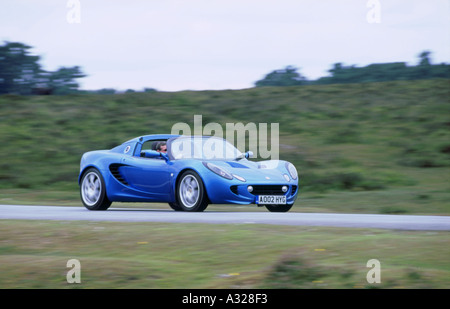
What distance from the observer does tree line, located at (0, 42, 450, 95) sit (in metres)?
55.8

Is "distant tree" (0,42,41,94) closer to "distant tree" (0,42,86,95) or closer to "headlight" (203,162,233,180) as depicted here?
"distant tree" (0,42,86,95)

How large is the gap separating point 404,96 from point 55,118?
15.7 meters

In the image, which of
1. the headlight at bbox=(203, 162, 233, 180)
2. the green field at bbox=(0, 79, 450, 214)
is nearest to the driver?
the headlight at bbox=(203, 162, 233, 180)

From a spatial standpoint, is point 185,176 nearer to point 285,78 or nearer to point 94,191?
point 94,191

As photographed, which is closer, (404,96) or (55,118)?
(55,118)

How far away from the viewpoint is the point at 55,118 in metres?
34.0

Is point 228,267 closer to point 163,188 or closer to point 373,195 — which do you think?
point 163,188

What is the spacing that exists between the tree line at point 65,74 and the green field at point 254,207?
15907 millimetres

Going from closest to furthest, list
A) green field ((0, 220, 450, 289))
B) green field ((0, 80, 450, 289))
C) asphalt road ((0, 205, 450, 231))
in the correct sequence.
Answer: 1. green field ((0, 220, 450, 289))
2. green field ((0, 80, 450, 289))
3. asphalt road ((0, 205, 450, 231))

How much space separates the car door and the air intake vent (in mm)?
73

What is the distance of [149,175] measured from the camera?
1315cm

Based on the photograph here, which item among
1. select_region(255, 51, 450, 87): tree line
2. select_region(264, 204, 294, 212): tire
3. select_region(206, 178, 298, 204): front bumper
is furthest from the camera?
select_region(255, 51, 450, 87): tree line

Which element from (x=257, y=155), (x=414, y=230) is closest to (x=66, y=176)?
(x=257, y=155)

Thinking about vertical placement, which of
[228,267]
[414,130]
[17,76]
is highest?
[17,76]
